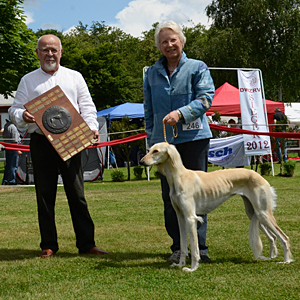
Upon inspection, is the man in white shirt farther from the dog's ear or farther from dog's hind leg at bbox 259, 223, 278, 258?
dog's hind leg at bbox 259, 223, 278, 258

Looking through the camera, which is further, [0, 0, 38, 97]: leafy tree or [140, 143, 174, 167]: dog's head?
[0, 0, 38, 97]: leafy tree

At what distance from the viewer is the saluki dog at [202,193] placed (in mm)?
4074

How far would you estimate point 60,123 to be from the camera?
4652 millimetres

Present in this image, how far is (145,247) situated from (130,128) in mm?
10107

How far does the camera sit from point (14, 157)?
13.8 meters

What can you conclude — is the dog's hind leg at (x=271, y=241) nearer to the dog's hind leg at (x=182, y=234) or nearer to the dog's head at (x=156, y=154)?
the dog's hind leg at (x=182, y=234)

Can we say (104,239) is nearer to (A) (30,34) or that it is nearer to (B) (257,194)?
(B) (257,194)

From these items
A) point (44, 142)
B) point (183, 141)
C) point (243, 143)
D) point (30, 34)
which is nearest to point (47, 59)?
point (44, 142)

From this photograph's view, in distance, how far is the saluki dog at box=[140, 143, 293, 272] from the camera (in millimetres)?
4074

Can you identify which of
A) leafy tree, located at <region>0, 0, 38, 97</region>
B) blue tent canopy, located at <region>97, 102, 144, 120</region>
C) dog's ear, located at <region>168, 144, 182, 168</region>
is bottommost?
dog's ear, located at <region>168, 144, 182, 168</region>

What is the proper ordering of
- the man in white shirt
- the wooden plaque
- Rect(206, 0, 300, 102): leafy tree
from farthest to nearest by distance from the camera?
Rect(206, 0, 300, 102): leafy tree < the man in white shirt < the wooden plaque

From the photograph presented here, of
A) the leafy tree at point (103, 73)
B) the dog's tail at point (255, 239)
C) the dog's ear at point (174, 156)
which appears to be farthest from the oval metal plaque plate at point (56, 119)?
the leafy tree at point (103, 73)

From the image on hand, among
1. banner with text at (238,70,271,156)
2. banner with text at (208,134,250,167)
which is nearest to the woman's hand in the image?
banner with text at (238,70,271,156)

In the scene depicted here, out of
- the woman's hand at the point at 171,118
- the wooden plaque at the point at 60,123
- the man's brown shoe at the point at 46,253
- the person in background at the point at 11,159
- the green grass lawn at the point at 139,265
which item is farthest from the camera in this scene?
the person in background at the point at 11,159
